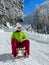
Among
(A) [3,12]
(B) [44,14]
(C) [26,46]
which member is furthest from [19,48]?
(B) [44,14]

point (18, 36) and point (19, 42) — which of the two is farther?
point (18, 36)

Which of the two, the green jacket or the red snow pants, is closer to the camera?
the red snow pants

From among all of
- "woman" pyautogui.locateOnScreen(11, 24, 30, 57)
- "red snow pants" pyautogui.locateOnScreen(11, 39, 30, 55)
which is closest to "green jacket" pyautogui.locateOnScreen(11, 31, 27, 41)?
"woman" pyautogui.locateOnScreen(11, 24, 30, 57)

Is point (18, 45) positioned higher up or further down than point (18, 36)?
further down

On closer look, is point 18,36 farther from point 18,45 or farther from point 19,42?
point 18,45

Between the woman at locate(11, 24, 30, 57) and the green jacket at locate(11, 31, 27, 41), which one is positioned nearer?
the woman at locate(11, 24, 30, 57)

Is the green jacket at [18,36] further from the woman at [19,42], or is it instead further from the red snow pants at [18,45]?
the red snow pants at [18,45]

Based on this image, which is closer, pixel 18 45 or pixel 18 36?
pixel 18 45

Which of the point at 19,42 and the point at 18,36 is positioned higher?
the point at 18,36

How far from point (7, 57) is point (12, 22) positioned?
46.0 meters

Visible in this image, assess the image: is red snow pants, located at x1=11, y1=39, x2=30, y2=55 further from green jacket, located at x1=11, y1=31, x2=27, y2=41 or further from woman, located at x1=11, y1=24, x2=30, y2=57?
green jacket, located at x1=11, y1=31, x2=27, y2=41

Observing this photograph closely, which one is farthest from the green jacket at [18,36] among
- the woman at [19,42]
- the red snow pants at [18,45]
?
the red snow pants at [18,45]

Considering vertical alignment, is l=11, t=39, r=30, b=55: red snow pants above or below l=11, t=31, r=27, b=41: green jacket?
below

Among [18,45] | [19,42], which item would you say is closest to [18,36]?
[19,42]
